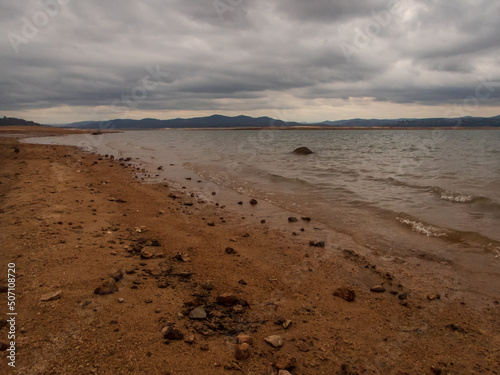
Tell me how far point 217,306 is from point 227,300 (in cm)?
18

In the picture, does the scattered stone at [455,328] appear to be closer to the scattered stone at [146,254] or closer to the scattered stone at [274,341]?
the scattered stone at [274,341]

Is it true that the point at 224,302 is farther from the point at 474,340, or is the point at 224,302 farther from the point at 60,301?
the point at 474,340

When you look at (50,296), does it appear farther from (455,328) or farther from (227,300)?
(455,328)

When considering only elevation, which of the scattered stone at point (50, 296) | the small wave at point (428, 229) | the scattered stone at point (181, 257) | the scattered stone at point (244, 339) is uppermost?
the scattered stone at point (50, 296)

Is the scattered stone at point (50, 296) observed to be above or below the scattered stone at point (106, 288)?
above

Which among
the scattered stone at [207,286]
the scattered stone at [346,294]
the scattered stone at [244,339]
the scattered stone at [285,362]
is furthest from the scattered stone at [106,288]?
the scattered stone at [346,294]

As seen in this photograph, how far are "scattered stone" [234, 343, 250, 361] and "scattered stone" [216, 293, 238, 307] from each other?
103cm

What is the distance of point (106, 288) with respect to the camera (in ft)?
14.5

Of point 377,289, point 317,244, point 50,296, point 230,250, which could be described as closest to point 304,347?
point 377,289

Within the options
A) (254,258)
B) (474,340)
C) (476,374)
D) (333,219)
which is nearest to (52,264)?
(254,258)

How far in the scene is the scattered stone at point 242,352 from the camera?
3473 millimetres

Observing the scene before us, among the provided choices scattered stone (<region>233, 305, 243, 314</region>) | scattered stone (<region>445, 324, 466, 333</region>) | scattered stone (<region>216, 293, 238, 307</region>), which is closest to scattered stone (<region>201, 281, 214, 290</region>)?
scattered stone (<region>216, 293, 238, 307</region>)

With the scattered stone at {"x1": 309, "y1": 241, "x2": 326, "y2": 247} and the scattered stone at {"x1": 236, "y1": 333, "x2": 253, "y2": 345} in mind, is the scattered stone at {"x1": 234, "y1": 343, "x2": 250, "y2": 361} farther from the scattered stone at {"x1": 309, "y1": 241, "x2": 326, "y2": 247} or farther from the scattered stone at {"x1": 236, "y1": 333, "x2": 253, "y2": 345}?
the scattered stone at {"x1": 309, "y1": 241, "x2": 326, "y2": 247}

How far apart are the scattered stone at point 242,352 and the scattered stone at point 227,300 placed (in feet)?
3.39
